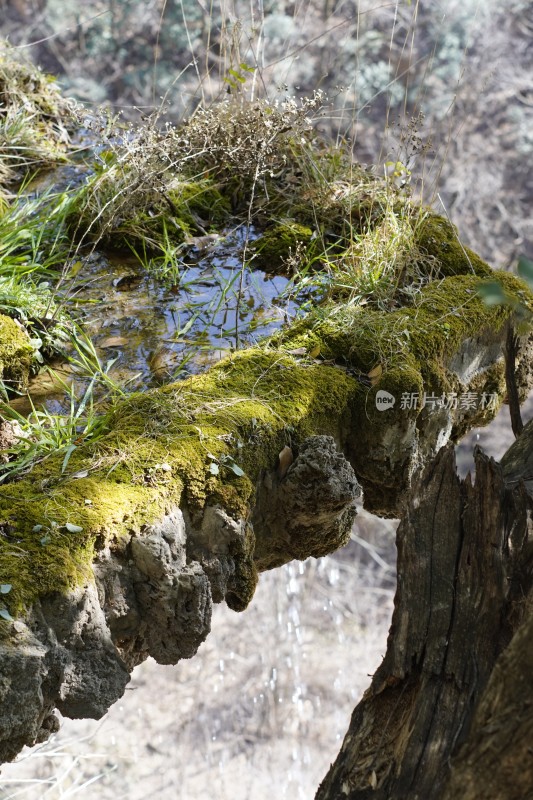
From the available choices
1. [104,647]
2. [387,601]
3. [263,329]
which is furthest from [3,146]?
[387,601]

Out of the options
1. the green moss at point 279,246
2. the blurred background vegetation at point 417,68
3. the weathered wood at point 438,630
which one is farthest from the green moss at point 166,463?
the blurred background vegetation at point 417,68

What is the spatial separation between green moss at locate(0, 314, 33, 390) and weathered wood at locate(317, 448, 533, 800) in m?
1.53

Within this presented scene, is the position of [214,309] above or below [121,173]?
below

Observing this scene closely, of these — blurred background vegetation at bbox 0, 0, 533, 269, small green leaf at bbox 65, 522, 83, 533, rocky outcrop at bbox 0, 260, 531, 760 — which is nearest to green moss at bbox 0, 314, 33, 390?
rocky outcrop at bbox 0, 260, 531, 760

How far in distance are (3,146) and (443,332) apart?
2.53 meters

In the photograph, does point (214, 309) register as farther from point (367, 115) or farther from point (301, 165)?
point (367, 115)

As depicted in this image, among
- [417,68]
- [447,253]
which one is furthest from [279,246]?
[417,68]

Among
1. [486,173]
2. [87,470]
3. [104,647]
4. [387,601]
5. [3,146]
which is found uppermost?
[3,146]

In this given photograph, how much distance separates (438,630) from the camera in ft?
7.64

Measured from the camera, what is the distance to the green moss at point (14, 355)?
10.3ft

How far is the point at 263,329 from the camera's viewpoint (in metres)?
3.58

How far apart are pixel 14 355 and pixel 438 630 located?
1.78 metres

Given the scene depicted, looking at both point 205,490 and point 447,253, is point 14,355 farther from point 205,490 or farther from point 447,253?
point 447,253

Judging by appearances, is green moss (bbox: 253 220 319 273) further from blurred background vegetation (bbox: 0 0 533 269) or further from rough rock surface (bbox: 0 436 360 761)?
blurred background vegetation (bbox: 0 0 533 269)
